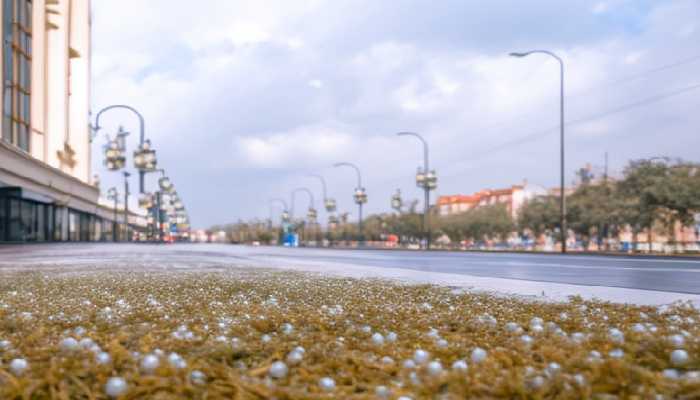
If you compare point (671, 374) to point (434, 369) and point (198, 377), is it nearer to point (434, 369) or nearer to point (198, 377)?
point (434, 369)

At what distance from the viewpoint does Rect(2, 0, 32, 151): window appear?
34.7 metres

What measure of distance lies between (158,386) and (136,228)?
462 feet

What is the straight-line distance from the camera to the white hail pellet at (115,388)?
1.37 m

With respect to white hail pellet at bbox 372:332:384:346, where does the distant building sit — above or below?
above

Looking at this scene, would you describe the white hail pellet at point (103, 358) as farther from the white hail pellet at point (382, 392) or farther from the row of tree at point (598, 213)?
the row of tree at point (598, 213)

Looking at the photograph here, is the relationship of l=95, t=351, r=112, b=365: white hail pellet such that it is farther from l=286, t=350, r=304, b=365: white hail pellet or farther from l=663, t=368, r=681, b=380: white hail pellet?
l=663, t=368, r=681, b=380: white hail pellet

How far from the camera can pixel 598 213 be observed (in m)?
61.6

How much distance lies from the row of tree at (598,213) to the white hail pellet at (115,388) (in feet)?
152

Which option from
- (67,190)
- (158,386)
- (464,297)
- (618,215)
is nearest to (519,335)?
(158,386)

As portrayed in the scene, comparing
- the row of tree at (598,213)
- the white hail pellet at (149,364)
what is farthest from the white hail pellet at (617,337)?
the row of tree at (598,213)

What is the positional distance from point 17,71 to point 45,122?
7698 mm

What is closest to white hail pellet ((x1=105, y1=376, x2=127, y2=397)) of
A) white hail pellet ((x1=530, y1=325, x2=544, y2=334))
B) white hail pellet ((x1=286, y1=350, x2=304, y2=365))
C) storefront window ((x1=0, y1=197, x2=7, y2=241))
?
white hail pellet ((x1=286, y1=350, x2=304, y2=365))

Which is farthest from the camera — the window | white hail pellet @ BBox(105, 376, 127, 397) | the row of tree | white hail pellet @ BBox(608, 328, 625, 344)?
the row of tree

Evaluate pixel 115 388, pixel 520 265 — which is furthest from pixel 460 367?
pixel 520 265
